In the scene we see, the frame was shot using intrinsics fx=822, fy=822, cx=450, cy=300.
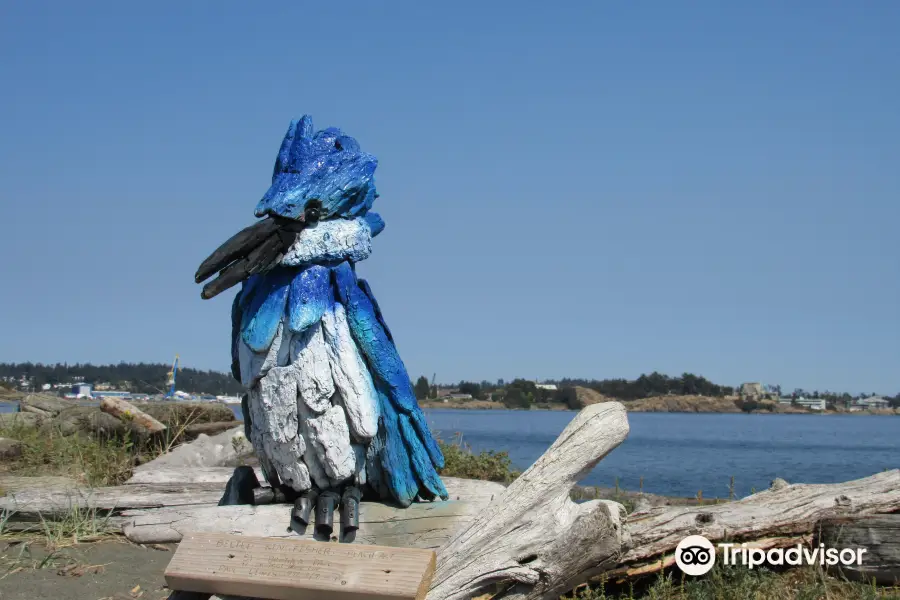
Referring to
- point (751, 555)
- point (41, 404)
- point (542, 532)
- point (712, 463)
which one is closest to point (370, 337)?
point (542, 532)

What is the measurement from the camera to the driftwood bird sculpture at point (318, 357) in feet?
15.1

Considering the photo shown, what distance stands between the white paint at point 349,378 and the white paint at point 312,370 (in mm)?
53

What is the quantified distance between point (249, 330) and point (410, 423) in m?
1.10

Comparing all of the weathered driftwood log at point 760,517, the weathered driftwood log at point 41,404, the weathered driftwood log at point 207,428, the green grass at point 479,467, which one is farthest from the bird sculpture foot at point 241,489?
the weathered driftwood log at point 41,404

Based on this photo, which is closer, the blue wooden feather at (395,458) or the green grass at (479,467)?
the blue wooden feather at (395,458)

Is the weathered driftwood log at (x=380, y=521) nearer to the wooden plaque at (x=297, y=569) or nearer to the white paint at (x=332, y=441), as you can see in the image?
the white paint at (x=332, y=441)

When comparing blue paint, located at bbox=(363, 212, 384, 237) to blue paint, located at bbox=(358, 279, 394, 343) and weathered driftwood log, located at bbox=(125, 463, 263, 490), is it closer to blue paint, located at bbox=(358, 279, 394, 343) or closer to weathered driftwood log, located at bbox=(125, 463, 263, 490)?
blue paint, located at bbox=(358, 279, 394, 343)

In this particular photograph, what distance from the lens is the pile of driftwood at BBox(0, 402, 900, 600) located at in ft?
14.1

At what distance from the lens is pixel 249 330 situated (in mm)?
4668

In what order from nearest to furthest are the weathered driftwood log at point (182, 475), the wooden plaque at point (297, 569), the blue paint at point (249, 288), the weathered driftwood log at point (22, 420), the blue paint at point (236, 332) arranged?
the wooden plaque at point (297, 569)
the blue paint at point (249, 288)
the blue paint at point (236, 332)
the weathered driftwood log at point (182, 475)
the weathered driftwood log at point (22, 420)

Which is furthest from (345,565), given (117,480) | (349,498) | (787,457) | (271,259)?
(787,457)

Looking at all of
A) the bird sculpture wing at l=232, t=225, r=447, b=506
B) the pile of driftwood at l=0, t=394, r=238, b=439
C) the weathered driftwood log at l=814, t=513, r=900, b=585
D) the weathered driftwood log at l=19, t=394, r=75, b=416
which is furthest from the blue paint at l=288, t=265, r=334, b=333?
the weathered driftwood log at l=19, t=394, r=75, b=416

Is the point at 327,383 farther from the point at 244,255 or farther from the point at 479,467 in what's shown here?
the point at 479,467

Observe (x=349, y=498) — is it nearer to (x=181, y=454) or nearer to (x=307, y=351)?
(x=307, y=351)
